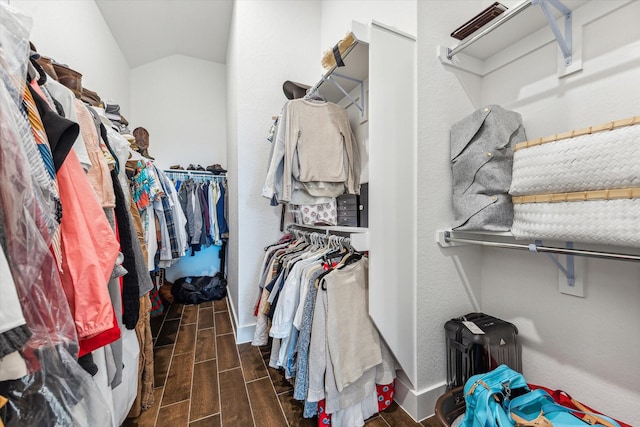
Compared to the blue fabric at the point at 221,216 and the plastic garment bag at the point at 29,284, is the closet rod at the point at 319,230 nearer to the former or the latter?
the plastic garment bag at the point at 29,284

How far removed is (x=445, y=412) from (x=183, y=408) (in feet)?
4.44

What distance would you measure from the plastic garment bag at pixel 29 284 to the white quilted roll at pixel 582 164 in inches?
57.9

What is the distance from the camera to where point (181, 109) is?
11.6ft

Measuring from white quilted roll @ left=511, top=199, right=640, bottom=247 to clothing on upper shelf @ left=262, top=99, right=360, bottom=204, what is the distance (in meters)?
0.98

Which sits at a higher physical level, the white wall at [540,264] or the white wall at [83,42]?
the white wall at [83,42]

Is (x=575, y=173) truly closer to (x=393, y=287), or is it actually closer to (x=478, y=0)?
(x=393, y=287)

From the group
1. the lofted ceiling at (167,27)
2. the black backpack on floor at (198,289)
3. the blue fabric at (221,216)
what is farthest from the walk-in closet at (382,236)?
the blue fabric at (221,216)

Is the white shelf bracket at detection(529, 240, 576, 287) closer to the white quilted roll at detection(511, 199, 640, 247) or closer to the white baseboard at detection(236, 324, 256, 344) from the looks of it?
the white quilted roll at detection(511, 199, 640, 247)

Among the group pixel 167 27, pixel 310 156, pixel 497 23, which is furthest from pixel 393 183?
pixel 167 27

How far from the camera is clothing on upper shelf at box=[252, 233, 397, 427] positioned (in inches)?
47.6

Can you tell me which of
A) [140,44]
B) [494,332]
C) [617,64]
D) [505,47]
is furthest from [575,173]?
[140,44]

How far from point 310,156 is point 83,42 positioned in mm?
2315

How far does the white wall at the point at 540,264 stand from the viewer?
3.20 ft

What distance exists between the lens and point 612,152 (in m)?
0.79
